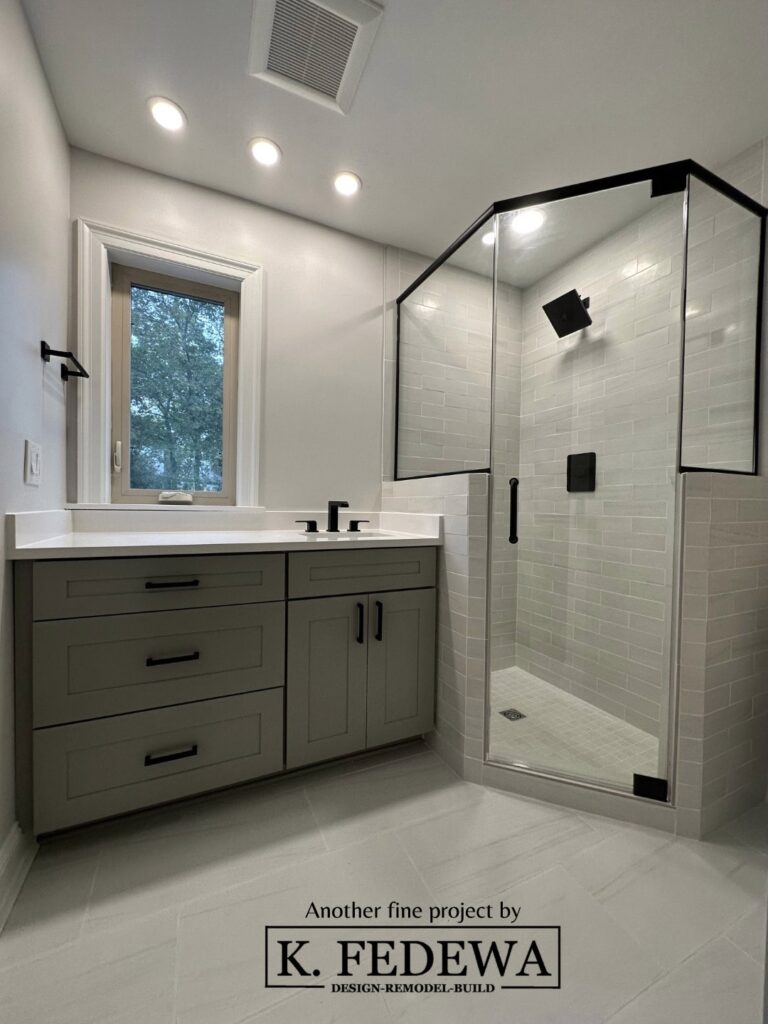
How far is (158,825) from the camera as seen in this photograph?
1.33m

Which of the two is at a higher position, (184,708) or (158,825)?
(184,708)

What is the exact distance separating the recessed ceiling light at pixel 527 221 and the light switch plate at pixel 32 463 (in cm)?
201

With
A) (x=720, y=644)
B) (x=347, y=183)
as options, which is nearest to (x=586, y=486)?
(x=720, y=644)

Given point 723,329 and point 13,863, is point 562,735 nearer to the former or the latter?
point 723,329

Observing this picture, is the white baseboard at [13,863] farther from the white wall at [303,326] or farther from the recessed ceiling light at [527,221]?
the recessed ceiling light at [527,221]

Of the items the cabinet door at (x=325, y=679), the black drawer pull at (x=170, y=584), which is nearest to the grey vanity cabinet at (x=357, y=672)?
the cabinet door at (x=325, y=679)

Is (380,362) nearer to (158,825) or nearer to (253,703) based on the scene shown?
(253,703)

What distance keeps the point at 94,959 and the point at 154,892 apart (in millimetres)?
170

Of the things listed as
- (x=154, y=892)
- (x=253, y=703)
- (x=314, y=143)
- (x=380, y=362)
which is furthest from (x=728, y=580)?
(x=314, y=143)

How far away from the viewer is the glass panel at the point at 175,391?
1899 mm

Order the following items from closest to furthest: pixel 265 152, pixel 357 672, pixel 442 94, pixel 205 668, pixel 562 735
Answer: pixel 205 668 → pixel 442 94 → pixel 357 672 → pixel 265 152 → pixel 562 735

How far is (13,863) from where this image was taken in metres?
1.11

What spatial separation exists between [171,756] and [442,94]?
8.06 feet

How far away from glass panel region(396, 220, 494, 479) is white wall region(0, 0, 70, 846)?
1550 mm
